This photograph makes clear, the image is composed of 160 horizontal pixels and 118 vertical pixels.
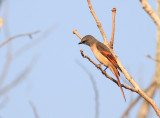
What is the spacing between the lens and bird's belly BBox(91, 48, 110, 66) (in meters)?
6.02

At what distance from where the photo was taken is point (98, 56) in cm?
627

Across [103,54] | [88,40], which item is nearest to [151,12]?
[103,54]

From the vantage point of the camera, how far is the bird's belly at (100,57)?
19.8ft

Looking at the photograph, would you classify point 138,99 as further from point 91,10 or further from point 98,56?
point 91,10

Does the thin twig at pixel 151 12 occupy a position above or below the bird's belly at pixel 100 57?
above

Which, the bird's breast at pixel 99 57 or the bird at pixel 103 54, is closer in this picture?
the bird at pixel 103 54

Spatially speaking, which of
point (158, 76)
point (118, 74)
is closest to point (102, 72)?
point (158, 76)

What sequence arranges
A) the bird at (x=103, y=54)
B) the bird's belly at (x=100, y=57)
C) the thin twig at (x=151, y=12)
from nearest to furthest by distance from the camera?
the thin twig at (x=151, y=12), the bird at (x=103, y=54), the bird's belly at (x=100, y=57)

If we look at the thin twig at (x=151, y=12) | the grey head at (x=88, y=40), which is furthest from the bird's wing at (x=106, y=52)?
the thin twig at (x=151, y=12)

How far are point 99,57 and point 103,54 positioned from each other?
0.13m

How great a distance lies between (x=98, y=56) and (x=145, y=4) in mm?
3141

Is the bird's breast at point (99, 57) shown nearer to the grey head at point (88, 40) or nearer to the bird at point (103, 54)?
the bird at point (103, 54)

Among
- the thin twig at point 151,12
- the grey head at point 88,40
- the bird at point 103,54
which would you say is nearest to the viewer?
the thin twig at point 151,12

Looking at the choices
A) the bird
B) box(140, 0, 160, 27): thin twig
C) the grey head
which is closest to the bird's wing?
the bird
